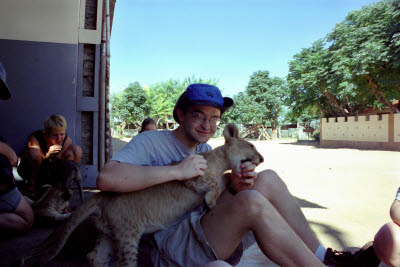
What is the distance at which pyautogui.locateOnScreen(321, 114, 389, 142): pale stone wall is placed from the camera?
61.8 ft

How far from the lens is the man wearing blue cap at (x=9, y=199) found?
288 centimetres

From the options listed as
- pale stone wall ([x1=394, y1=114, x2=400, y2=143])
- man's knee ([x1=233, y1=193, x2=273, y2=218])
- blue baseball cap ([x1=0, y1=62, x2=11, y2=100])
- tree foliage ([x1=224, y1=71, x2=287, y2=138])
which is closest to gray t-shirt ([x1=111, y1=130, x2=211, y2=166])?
man's knee ([x1=233, y1=193, x2=273, y2=218])

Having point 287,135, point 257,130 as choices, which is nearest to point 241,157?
point 257,130

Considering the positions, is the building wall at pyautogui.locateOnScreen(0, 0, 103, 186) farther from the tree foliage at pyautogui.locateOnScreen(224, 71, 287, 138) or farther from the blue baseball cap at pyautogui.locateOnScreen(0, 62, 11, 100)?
the tree foliage at pyautogui.locateOnScreen(224, 71, 287, 138)

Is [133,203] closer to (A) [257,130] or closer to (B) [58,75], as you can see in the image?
(B) [58,75]

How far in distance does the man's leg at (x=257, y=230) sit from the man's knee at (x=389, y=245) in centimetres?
77

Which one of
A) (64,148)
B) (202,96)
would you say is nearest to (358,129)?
(64,148)

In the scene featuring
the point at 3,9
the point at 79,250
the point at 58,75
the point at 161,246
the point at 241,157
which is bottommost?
the point at 79,250

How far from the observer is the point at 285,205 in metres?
2.55

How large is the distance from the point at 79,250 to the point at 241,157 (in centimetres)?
198

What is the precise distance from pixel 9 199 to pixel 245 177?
2593mm

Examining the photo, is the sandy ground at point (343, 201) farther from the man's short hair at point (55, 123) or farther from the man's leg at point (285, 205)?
the man's short hair at point (55, 123)

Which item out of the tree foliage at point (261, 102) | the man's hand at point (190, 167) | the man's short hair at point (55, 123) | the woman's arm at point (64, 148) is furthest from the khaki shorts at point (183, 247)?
the tree foliage at point (261, 102)

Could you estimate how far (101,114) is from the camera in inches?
250
